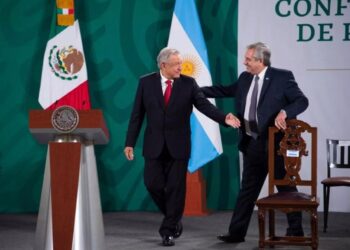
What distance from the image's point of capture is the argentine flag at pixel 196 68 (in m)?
7.70

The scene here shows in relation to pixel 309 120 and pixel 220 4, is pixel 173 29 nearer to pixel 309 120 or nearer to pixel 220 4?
pixel 220 4

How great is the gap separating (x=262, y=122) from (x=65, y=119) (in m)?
2.03

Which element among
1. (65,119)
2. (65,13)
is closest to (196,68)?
(65,13)

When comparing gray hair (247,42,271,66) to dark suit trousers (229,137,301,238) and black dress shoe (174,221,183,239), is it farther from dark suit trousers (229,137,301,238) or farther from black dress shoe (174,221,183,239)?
black dress shoe (174,221,183,239)

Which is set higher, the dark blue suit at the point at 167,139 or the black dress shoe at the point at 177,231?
the dark blue suit at the point at 167,139

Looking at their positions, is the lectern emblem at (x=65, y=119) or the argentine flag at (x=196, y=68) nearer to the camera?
the lectern emblem at (x=65, y=119)

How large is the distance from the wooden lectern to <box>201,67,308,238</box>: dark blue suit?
1.88 m

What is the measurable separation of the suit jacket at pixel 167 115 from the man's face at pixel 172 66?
8 centimetres

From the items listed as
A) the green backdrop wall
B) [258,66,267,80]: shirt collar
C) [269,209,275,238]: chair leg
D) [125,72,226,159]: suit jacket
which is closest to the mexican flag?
the green backdrop wall

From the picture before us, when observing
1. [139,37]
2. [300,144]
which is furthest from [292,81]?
[139,37]

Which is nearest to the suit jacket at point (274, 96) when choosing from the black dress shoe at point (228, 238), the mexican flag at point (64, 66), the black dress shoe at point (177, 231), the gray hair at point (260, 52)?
the gray hair at point (260, 52)

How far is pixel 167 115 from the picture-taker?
19.2ft

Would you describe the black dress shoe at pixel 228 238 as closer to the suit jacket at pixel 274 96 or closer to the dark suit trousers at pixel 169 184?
the dark suit trousers at pixel 169 184

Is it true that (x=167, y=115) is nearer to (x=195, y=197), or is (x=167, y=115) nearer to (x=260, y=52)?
(x=260, y=52)
